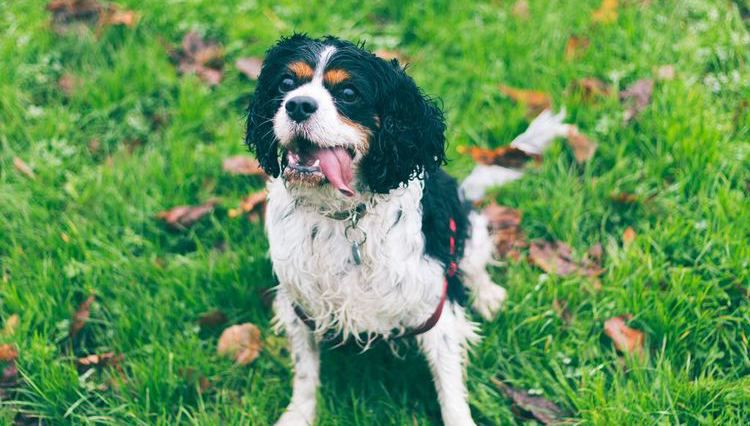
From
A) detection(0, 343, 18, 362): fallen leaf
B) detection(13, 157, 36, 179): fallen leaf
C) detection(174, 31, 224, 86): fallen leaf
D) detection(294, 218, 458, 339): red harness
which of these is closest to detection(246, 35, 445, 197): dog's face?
detection(294, 218, 458, 339): red harness

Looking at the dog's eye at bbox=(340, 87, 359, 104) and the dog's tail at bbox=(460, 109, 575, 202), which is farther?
the dog's tail at bbox=(460, 109, 575, 202)

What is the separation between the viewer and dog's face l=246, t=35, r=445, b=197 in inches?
96.1

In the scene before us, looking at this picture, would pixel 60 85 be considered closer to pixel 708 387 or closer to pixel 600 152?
pixel 600 152

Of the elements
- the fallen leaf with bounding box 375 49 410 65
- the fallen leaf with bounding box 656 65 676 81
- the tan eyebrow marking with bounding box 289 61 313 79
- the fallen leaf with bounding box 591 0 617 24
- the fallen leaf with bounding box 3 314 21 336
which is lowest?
the fallen leaf with bounding box 3 314 21 336

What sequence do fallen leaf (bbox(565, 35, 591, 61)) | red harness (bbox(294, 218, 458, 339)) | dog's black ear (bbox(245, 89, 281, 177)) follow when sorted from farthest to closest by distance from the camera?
1. fallen leaf (bbox(565, 35, 591, 61))
2. red harness (bbox(294, 218, 458, 339))
3. dog's black ear (bbox(245, 89, 281, 177))

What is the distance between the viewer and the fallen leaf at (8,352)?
10.3 ft

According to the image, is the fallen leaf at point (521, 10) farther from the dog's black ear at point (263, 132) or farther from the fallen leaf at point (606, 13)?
the dog's black ear at point (263, 132)

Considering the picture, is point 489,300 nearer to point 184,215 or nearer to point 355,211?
point 355,211

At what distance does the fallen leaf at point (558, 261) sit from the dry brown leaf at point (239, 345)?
4.62 ft

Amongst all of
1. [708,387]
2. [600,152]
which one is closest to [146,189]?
[600,152]

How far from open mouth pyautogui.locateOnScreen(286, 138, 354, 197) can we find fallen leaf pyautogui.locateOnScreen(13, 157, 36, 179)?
7.13 ft

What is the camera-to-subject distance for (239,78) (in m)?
4.69

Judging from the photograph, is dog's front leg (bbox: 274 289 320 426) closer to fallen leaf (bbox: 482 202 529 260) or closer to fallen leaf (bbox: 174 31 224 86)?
fallen leaf (bbox: 482 202 529 260)

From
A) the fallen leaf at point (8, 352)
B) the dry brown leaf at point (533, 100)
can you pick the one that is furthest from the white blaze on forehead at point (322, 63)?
the dry brown leaf at point (533, 100)
